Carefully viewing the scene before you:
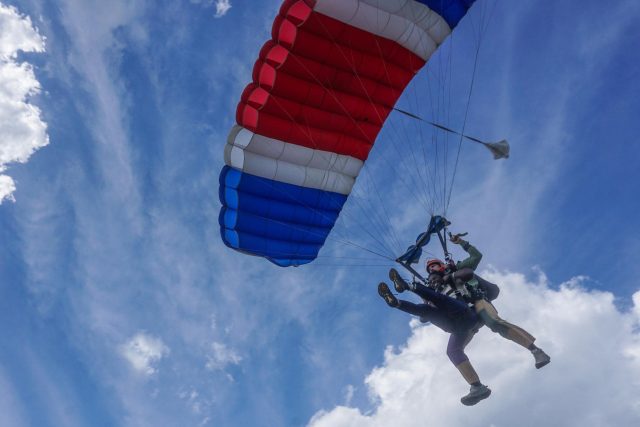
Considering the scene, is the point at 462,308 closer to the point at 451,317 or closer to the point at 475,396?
the point at 451,317

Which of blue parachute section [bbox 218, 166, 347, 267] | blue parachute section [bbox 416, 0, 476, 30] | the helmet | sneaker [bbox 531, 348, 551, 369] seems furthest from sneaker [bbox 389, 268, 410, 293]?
blue parachute section [bbox 416, 0, 476, 30]

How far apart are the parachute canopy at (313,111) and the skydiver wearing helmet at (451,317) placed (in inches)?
167

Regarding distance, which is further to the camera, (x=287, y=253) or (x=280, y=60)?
(x=287, y=253)

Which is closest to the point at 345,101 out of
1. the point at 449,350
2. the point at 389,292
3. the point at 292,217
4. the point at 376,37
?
the point at 376,37

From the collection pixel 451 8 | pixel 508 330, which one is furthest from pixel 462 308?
pixel 451 8

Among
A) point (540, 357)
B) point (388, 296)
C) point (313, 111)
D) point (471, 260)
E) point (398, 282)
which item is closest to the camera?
point (540, 357)

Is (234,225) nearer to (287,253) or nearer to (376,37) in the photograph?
(287,253)

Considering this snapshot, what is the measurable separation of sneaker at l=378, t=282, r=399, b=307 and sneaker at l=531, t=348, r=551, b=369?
2029 mm

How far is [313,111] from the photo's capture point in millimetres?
10648

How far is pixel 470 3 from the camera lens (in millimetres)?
10055

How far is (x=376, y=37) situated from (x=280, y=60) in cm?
192

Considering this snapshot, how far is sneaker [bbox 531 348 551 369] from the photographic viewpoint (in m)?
7.29

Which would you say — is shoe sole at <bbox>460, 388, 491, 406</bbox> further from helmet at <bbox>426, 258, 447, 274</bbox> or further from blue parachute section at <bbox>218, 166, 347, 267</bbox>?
blue parachute section at <bbox>218, 166, 347, 267</bbox>

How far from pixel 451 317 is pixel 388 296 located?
1.08 meters
